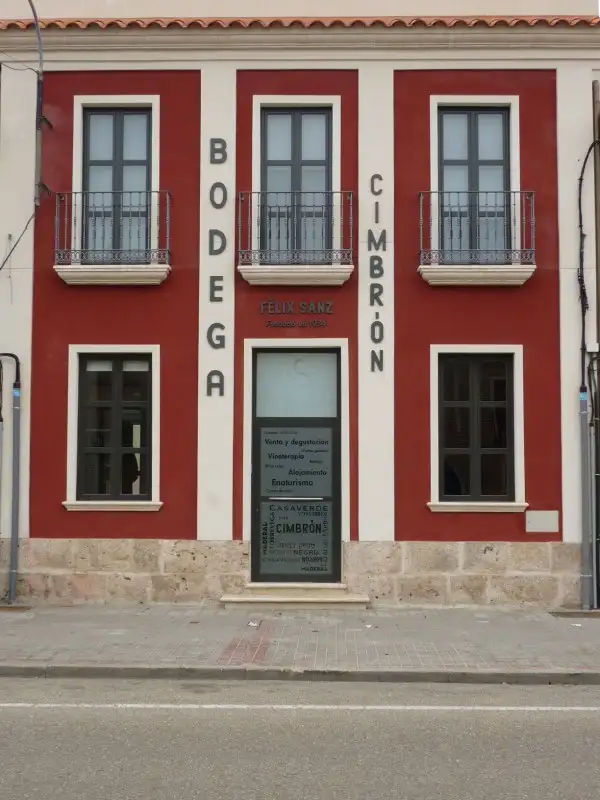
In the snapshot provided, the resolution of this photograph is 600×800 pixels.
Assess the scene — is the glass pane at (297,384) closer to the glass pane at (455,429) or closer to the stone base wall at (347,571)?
the glass pane at (455,429)

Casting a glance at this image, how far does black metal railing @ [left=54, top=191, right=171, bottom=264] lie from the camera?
39.9ft

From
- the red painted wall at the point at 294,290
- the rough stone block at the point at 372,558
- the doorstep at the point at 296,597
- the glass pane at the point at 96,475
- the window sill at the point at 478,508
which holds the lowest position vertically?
the doorstep at the point at 296,597

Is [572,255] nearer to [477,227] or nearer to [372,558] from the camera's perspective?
[477,227]

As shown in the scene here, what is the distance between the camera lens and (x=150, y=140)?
1242 cm

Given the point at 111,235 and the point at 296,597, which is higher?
the point at 111,235

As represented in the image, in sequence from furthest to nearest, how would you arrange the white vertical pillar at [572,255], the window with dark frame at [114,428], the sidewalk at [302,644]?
the window with dark frame at [114,428]
the white vertical pillar at [572,255]
the sidewalk at [302,644]

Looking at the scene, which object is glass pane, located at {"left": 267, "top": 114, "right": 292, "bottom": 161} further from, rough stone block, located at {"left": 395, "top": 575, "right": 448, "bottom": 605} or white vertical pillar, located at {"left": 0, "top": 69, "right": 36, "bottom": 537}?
rough stone block, located at {"left": 395, "top": 575, "right": 448, "bottom": 605}

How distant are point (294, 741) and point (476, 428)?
21.9 ft

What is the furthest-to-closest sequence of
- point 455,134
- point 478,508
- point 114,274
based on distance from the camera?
point 455,134
point 114,274
point 478,508

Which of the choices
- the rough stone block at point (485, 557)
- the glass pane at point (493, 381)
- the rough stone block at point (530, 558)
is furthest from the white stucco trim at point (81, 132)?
the rough stone block at point (530, 558)

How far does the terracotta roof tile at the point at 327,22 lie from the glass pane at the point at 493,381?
15.2ft

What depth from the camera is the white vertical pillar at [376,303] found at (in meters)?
12.0

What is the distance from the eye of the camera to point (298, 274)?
467 inches

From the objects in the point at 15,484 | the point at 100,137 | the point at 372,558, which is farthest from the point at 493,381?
the point at 15,484
